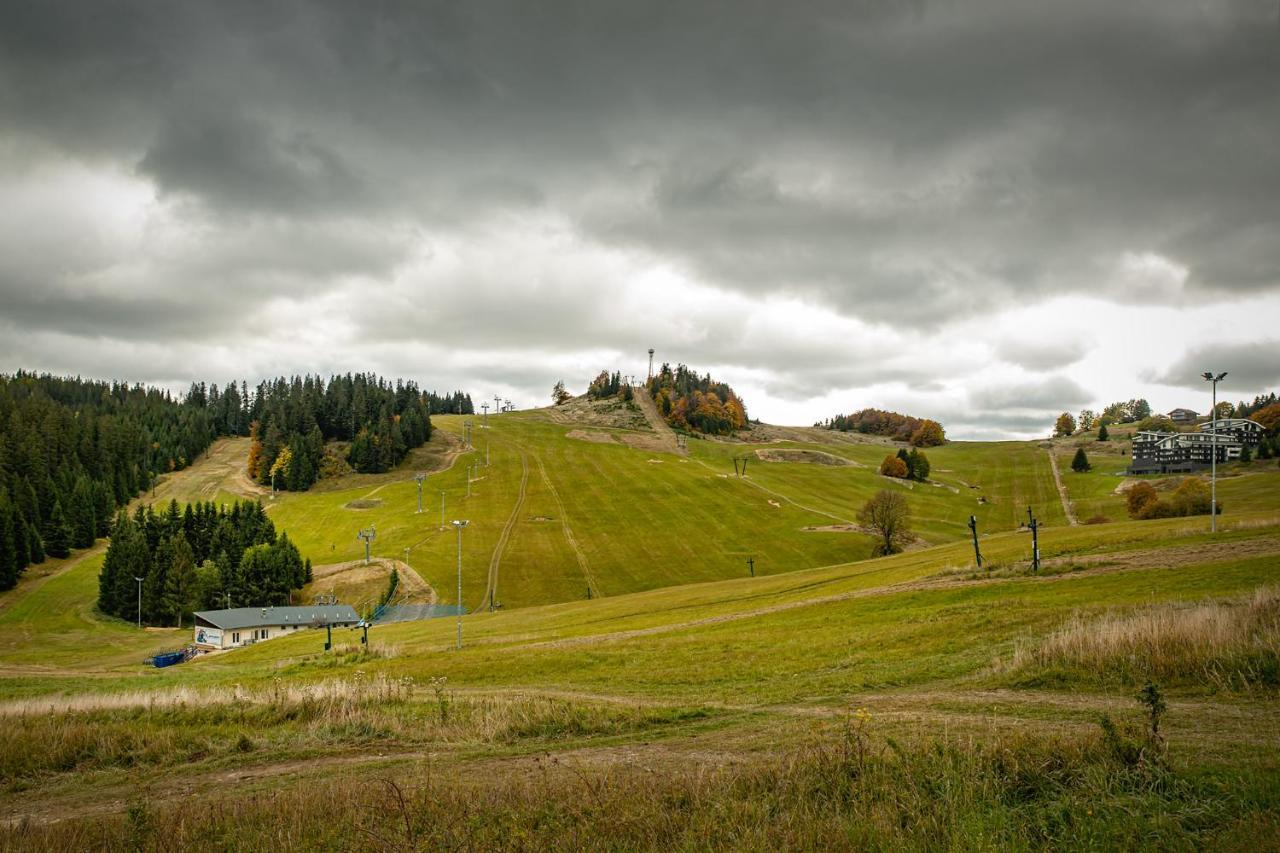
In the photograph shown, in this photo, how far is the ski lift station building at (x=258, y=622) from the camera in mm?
89938

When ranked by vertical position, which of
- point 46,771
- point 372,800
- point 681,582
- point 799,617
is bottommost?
point 681,582

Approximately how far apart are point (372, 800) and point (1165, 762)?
41.6 feet

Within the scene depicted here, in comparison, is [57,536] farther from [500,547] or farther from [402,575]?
[500,547]

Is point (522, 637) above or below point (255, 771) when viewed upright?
below

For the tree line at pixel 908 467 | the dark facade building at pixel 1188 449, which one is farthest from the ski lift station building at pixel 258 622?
the dark facade building at pixel 1188 449

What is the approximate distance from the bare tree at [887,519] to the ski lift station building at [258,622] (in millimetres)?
81090

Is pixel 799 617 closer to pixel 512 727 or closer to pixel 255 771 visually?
pixel 512 727

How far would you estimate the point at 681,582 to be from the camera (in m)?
108

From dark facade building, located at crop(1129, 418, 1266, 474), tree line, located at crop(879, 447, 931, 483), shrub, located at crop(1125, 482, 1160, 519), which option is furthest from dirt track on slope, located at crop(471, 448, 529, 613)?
dark facade building, located at crop(1129, 418, 1266, 474)

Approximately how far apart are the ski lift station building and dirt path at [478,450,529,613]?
61.4 ft

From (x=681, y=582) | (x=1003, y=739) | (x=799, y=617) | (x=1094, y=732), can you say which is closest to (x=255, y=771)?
(x=1003, y=739)

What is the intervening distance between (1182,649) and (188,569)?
12739 centimetres

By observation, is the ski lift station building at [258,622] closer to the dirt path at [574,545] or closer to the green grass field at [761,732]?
the dirt path at [574,545]

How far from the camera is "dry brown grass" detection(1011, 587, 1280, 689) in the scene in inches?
594
